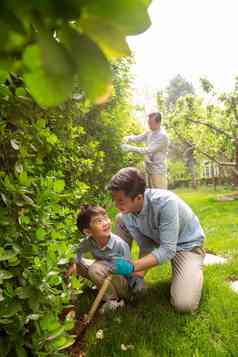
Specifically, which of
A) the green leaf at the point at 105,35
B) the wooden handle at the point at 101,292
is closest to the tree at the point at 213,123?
the wooden handle at the point at 101,292

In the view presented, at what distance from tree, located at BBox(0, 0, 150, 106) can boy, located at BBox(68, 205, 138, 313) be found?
2540 mm

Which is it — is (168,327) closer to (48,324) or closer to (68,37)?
(48,324)

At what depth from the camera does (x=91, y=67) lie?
1.20 feet

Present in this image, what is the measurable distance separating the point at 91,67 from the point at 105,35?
41 millimetres

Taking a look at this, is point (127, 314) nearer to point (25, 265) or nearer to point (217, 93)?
point (25, 265)

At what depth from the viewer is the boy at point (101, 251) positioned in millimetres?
2934

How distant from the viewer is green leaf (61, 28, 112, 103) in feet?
1.18

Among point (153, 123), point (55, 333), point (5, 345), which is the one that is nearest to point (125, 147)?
point (153, 123)

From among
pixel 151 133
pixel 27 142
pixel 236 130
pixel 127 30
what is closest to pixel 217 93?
pixel 236 130

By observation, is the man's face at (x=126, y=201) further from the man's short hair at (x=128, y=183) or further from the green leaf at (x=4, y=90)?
the green leaf at (x=4, y=90)

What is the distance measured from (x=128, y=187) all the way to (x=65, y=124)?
0.61 m

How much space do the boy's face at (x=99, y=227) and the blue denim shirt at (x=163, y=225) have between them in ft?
0.82

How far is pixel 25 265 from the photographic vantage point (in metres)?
1.62

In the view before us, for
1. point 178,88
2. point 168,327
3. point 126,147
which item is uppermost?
point 178,88
